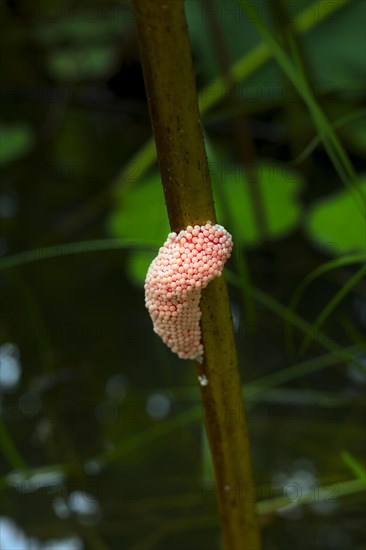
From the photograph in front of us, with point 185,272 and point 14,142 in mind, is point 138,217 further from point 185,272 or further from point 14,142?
point 185,272

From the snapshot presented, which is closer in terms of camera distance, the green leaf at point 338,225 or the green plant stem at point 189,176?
the green plant stem at point 189,176

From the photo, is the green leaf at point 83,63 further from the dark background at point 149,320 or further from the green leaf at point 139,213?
the green leaf at point 139,213

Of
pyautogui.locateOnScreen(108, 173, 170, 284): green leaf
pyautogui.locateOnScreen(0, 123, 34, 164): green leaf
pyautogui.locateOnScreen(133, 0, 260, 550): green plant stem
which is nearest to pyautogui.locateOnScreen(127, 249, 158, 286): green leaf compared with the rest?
pyautogui.locateOnScreen(108, 173, 170, 284): green leaf

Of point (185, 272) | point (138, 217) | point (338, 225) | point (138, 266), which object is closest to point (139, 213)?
point (138, 217)

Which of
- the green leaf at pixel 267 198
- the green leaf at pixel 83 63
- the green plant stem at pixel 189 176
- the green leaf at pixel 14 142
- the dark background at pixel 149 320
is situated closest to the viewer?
the green plant stem at pixel 189 176

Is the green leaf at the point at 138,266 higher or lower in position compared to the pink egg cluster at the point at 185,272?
higher

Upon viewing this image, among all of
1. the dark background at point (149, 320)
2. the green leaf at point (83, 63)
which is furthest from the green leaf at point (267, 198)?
the green leaf at point (83, 63)

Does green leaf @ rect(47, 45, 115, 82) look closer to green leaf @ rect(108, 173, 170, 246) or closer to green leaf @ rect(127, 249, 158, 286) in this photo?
green leaf @ rect(108, 173, 170, 246)
